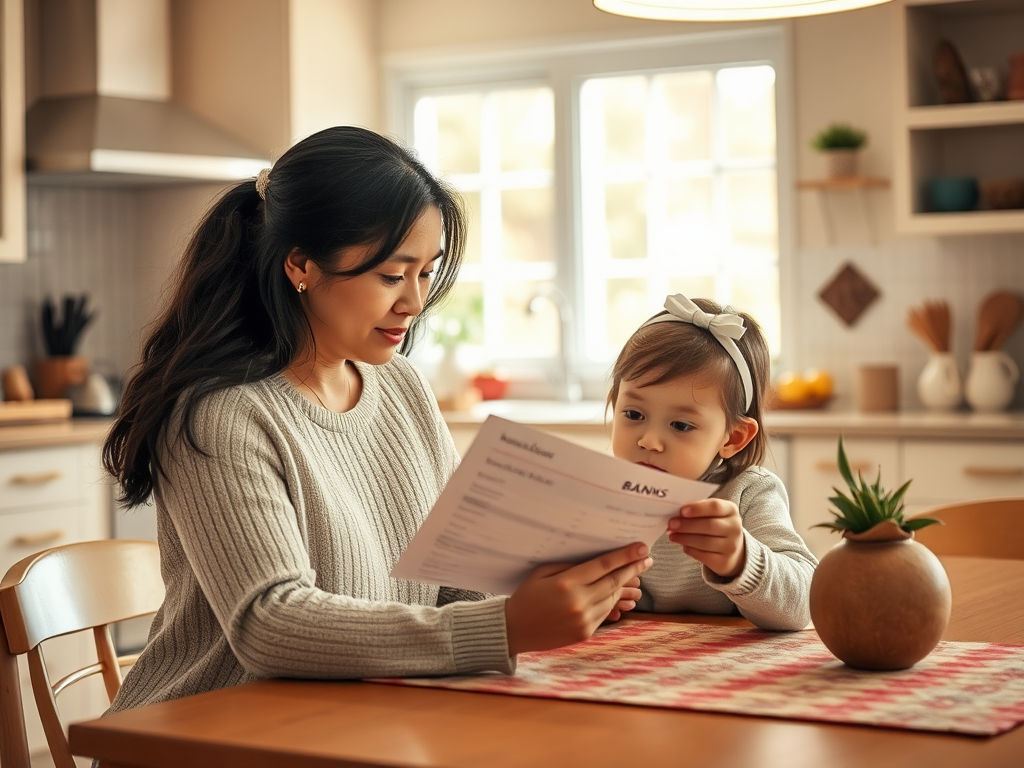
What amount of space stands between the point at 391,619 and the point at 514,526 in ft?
0.58

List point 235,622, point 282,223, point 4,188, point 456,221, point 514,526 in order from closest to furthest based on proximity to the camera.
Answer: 1. point 514,526
2. point 235,622
3. point 282,223
4. point 456,221
5. point 4,188

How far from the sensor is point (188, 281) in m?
1.60

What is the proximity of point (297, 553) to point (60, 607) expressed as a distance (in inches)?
16.4

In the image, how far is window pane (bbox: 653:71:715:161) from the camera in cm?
448

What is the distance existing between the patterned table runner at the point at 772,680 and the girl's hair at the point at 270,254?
456 millimetres

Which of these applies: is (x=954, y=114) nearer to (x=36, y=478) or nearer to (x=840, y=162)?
(x=840, y=162)

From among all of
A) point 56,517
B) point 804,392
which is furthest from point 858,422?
point 56,517

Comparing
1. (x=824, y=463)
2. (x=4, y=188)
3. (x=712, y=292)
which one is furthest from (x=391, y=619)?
(x=712, y=292)

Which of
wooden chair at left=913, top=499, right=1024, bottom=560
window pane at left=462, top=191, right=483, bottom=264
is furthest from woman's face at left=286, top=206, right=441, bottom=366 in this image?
window pane at left=462, top=191, right=483, bottom=264

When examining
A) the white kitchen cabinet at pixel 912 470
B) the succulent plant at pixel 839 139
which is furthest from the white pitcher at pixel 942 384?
the succulent plant at pixel 839 139

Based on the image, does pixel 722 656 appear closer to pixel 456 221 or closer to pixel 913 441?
pixel 456 221

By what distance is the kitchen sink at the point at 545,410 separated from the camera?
4.01m

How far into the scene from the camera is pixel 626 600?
1493 millimetres

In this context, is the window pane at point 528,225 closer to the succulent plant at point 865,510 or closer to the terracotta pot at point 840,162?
the terracotta pot at point 840,162
